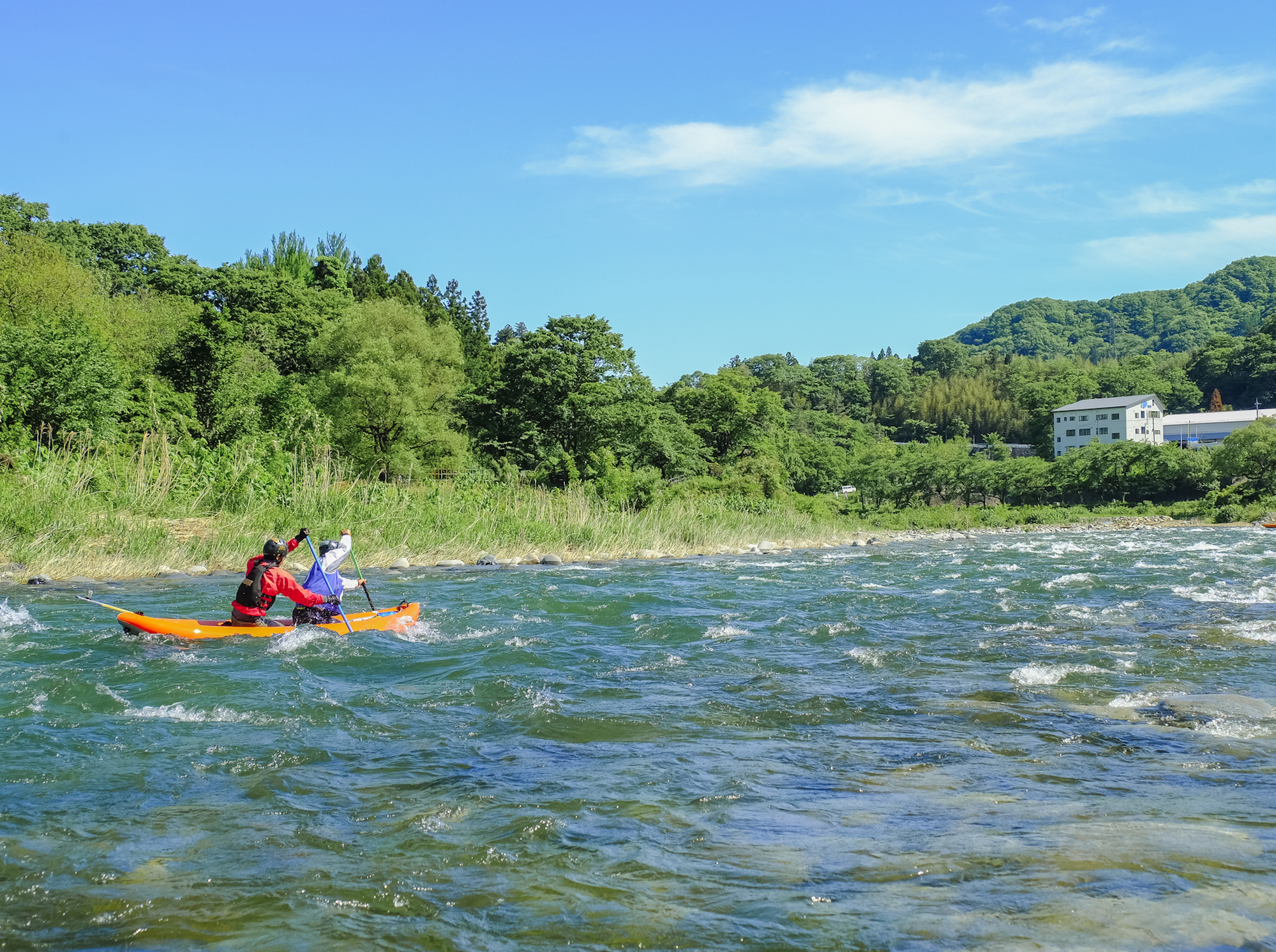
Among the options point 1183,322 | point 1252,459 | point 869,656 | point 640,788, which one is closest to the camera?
point 640,788

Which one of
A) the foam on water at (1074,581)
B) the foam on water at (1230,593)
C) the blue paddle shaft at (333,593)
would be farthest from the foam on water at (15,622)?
the foam on water at (1230,593)

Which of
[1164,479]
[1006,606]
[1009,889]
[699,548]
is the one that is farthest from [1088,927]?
[1164,479]

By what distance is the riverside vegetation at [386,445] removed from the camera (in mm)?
18922

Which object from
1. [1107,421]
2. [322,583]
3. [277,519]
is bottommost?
[322,583]

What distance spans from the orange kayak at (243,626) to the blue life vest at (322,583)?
0.37 meters

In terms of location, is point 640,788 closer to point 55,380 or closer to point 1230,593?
point 1230,593

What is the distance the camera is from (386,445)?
40.6m

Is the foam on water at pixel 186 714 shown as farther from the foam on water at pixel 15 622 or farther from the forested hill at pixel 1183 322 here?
the forested hill at pixel 1183 322

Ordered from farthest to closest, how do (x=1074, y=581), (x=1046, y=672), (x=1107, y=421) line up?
(x=1107, y=421)
(x=1074, y=581)
(x=1046, y=672)

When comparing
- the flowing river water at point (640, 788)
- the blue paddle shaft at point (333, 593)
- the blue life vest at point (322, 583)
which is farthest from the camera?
the blue life vest at point (322, 583)

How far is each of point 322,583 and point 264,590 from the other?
1.03m

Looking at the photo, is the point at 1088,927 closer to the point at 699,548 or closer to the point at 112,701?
the point at 112,701

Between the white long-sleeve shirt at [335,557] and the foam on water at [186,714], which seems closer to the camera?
the foam on water at [186,714]

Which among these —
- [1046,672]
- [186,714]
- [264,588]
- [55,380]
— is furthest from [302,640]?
[55,380]
